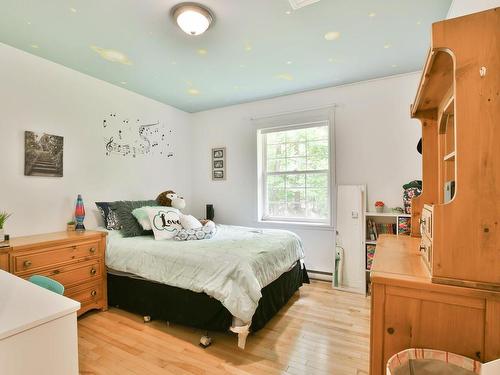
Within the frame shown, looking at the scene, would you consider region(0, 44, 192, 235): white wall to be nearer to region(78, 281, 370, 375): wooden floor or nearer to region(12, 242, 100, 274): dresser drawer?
region(12, 242, 100, 274): dresser drawer

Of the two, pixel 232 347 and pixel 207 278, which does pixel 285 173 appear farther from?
pixel 232 347

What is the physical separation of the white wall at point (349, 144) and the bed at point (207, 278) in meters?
1.18

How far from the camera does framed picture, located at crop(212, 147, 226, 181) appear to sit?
4180mm

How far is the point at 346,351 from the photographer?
1.93m

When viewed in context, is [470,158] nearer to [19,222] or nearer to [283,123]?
[283,123]

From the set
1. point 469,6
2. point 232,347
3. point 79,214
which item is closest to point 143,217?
point 79,214

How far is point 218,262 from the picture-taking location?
2.01 m

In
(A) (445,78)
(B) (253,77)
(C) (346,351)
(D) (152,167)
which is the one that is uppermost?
(B) (253,77)

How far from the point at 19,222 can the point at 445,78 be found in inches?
132

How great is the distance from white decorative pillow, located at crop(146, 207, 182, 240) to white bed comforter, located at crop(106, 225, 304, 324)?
0.12 meters

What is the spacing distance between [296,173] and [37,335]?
327cm

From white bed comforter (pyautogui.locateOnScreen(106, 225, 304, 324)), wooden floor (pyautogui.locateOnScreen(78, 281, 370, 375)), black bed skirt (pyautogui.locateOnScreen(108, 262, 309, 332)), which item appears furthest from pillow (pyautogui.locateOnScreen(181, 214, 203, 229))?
wooden floor (pyautogui.locateOnScreen(78, 281, 370, 375))

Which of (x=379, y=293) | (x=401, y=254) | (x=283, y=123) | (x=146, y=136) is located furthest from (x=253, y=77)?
(x=379, y=293)

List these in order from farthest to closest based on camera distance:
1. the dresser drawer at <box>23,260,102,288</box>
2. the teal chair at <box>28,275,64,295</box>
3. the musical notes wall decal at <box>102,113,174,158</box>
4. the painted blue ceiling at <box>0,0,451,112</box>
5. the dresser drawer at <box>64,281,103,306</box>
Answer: the musical notes wall decal at <box>102,113,174,158</box> < the dresser drawer at <box>64,281,103,306</box> < the dresser drawer at <box>23,260,102,288</box> < the painted blue ceiling at <box>0,0,451,112</box> < the teal chair at <box>28,275,64,295</box>
